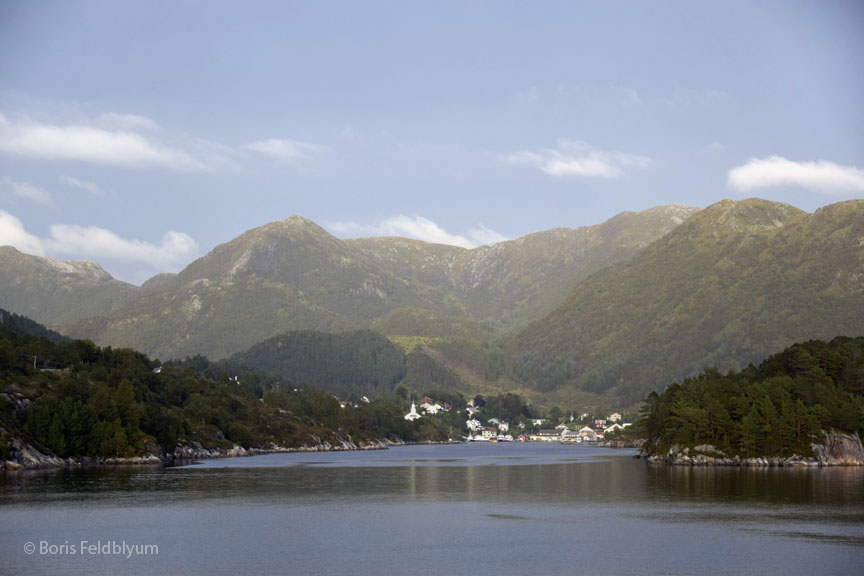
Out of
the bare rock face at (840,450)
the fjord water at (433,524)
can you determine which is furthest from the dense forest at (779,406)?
the fjord water at (433,524)

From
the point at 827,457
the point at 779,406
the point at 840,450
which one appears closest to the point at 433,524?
the point at 779,406

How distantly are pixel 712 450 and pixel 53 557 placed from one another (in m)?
126

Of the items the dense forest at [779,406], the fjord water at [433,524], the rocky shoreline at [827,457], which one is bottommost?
the fjord water at [433,524]

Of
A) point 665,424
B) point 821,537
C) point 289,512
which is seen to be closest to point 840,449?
point 665,424

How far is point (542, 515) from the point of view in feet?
305

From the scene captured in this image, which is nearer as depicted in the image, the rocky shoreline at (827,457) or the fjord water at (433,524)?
the fjord water at (433,524)

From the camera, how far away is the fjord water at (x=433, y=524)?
6378 cm

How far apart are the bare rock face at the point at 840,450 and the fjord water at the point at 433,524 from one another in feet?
43.1

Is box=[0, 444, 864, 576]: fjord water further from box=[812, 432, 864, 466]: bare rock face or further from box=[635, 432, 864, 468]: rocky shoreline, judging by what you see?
box=[812, 432, 864, 466]: bare rock face

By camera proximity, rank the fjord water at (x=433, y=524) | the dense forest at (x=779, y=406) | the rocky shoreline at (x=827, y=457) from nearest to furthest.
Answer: the fjord water at (x=433, y=524), the dense forest at (x=779, y=406), the rocky shoreline at (x=827, y=457)

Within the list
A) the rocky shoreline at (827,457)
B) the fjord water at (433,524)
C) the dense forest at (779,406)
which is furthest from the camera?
the rocky shoreline at (827,457)

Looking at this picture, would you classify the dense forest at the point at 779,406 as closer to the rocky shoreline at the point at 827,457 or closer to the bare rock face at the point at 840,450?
the rocky shoreline at the point at 827,457

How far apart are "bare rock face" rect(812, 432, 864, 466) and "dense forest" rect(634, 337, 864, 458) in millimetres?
1561

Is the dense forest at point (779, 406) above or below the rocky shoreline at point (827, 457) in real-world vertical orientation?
above
